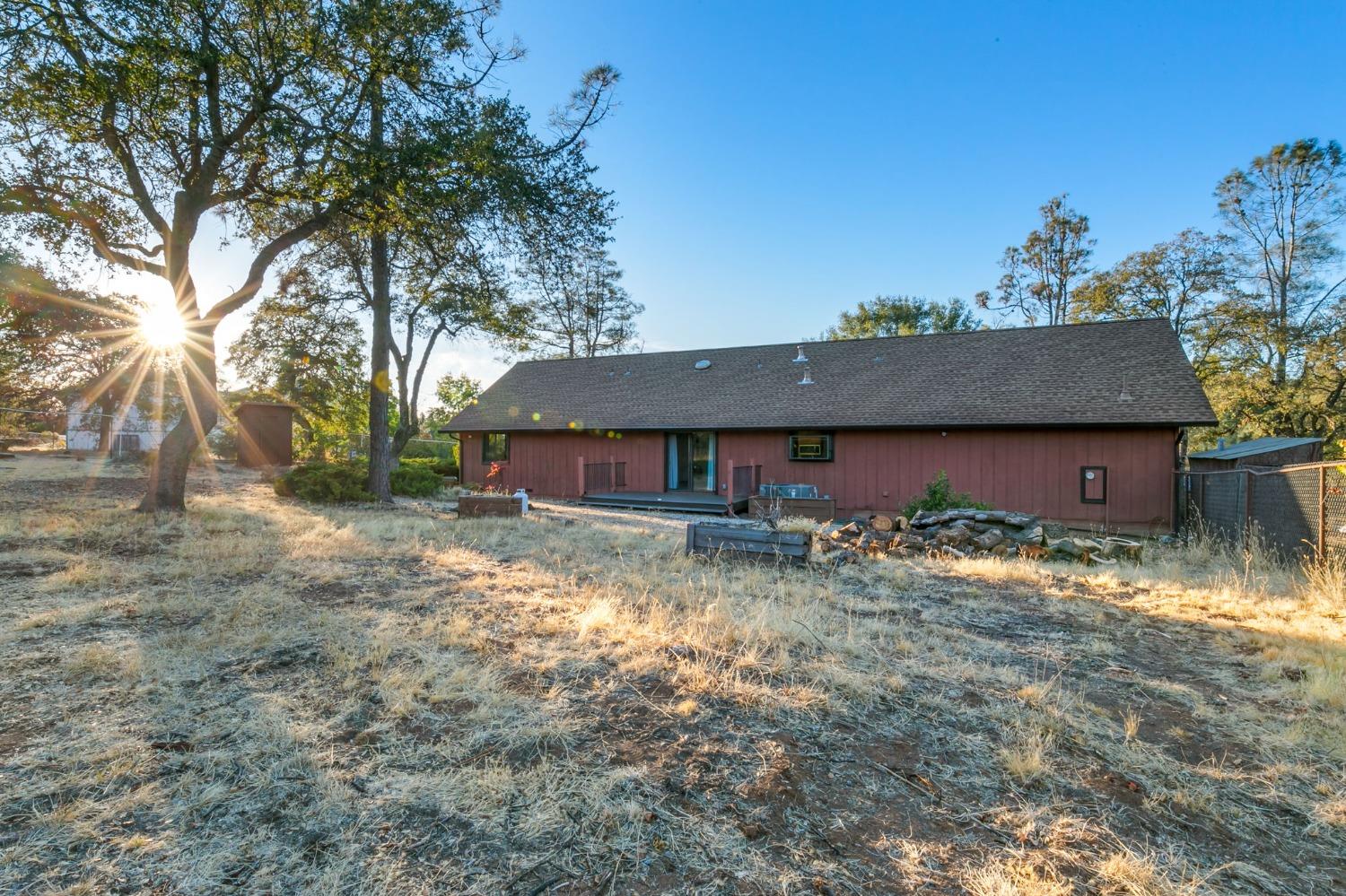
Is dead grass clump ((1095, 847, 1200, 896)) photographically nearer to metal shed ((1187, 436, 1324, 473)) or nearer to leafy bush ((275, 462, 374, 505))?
metal shed ((1187, 436, 1324, 473))

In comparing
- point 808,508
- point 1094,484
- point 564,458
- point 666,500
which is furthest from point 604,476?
point 1094,484

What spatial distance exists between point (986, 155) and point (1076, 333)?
5.88m

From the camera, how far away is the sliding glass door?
17.4m

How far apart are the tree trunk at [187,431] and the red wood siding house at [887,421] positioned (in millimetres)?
8626

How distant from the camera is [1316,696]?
3.42 m

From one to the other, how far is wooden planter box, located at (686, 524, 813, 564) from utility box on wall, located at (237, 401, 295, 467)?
21709mm

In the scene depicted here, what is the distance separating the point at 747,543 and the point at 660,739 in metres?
4.95

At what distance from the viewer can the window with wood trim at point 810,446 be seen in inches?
593

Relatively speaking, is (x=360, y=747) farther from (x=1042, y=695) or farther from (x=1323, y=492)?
(x=1323, y=492)

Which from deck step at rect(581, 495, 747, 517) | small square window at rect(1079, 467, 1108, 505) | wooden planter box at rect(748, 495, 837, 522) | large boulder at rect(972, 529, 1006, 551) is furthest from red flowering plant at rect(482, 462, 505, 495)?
small square window at rect(1079, 467, 1108, 505)

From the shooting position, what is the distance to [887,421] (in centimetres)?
1405

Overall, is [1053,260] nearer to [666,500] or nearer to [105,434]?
[666,500]

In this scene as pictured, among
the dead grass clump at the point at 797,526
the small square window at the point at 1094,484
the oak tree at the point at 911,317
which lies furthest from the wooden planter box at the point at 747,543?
the oak tree at the point at 911,317

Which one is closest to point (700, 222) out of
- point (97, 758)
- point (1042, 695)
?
point (1042, 695)
